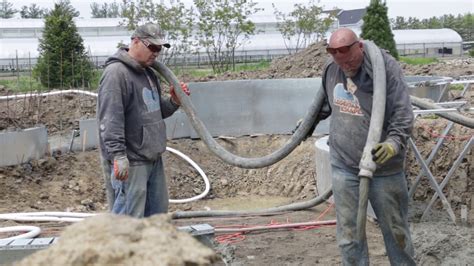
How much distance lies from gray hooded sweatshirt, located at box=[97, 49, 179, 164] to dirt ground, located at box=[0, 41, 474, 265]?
3.28ft

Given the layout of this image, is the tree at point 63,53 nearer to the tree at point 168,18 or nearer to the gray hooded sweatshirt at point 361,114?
the tree at point 168,18

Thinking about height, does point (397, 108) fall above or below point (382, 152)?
above

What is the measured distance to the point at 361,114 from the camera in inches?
159

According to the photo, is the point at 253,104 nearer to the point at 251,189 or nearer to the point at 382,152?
the point at 251,189

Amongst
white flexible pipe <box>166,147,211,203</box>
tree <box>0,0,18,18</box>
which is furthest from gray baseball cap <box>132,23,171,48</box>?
tree <box>0,0,18,18</box>

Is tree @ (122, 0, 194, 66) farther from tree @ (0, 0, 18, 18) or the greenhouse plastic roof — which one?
tree @ (0, 0, 18, 18)

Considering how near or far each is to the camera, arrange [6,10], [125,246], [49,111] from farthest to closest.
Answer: [6,10] < [49,111] < [125,246]

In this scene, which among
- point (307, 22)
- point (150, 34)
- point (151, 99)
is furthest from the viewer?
point (307, 22)

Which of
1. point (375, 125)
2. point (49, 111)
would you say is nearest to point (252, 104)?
point (49, 111)

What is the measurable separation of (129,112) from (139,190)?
0.55 m

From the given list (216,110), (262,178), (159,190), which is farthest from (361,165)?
(216,110)

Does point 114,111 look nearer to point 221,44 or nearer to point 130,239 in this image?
point 130,239

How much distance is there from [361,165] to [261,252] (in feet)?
7.42

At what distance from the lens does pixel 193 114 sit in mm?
5250
